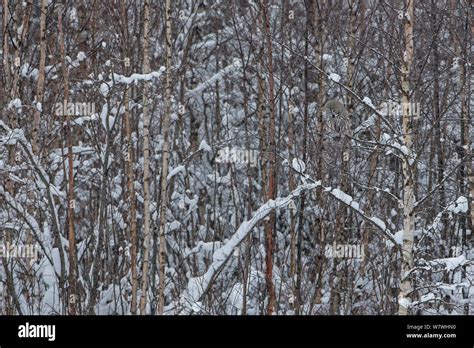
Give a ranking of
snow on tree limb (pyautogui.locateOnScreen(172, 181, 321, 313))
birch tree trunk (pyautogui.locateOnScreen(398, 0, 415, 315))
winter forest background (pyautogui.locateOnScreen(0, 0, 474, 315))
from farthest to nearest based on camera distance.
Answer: winter forest background (pyautogui.locateOnScreen(0, 0, 474, 315)), snow on tree limb (pyautogui.locateOnScreen(172, 181, 321, 313)), birch tree trunk (pyautogui.locateOnScreen(398, 0, 415, 315))

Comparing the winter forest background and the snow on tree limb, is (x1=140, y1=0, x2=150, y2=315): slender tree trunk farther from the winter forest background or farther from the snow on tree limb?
the snow on tree limb

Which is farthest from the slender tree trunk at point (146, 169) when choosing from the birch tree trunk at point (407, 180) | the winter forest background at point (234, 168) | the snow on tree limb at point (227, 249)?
the birch tree trunk at point (407, 180)

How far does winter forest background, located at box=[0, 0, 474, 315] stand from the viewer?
8.78 m

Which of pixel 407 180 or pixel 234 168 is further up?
pixel 234 168

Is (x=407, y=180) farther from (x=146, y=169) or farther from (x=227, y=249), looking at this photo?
(x=146, y=169)

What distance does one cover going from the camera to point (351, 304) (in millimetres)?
10406

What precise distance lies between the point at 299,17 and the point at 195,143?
3.32 m

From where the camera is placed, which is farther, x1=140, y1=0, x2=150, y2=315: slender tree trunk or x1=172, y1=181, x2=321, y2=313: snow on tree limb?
x1=140, y1=0, x2=150, y2=315: slender tree trunk

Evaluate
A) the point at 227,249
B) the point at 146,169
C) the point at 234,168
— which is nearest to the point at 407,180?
the point at 227,249

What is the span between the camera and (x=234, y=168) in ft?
44.1

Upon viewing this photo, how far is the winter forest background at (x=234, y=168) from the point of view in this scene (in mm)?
8781

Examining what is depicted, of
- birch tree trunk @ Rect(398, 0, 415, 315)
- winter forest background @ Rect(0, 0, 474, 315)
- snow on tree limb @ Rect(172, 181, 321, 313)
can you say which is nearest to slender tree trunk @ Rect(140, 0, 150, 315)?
winter forest background @ Rect(0, 0, 474, 315)

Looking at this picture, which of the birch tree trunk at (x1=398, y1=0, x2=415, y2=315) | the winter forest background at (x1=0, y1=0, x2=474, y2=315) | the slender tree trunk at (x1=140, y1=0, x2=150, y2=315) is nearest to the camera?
the birch tree trunk at (x1=398, y1=0, x2=415, y2=315)
